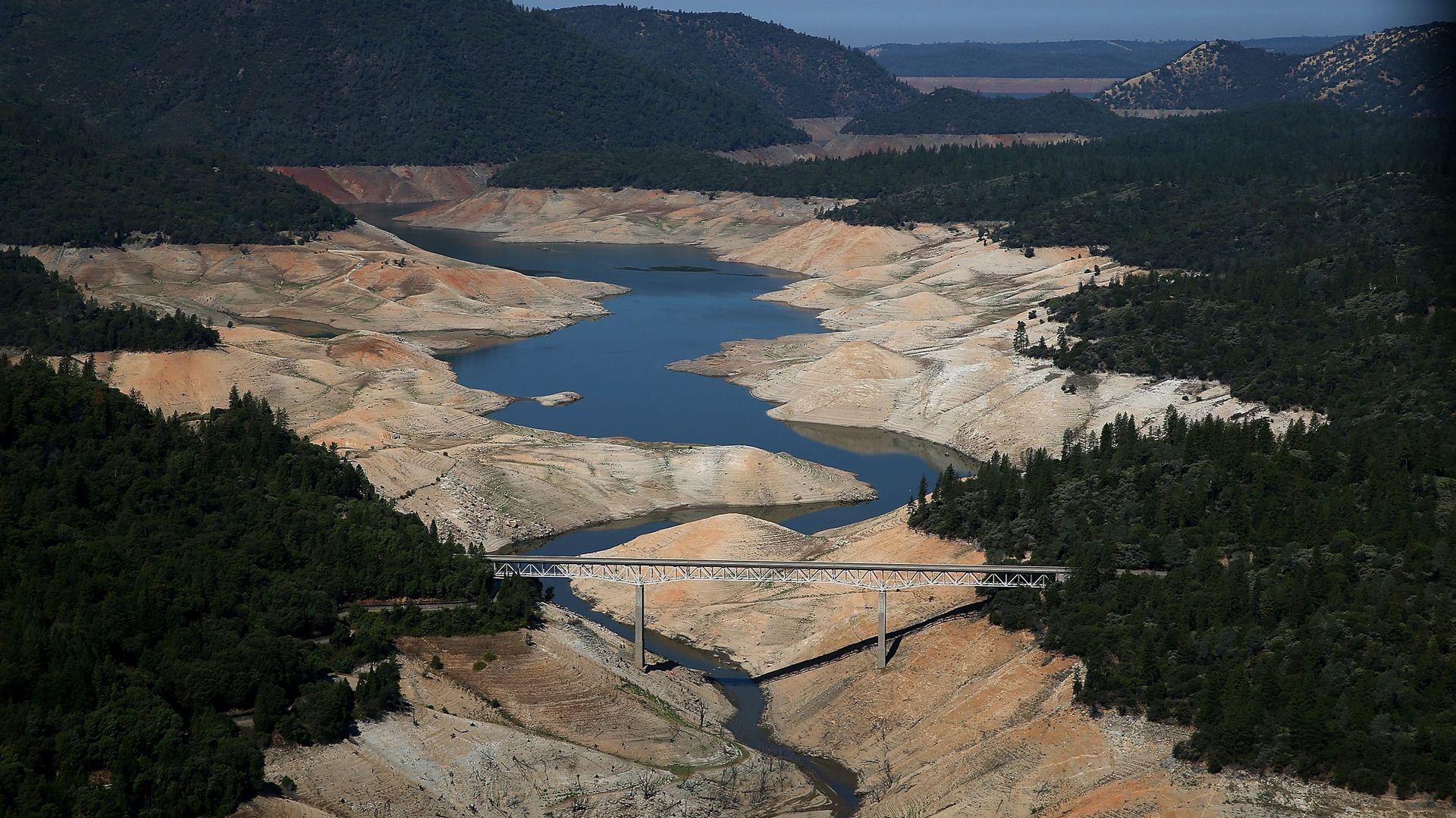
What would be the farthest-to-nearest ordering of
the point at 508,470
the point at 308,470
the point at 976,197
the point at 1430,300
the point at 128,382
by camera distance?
the point at 976,197 < the point at 128,382 < the point at 1430,300 < the point at 508,470 < the point at 308,470

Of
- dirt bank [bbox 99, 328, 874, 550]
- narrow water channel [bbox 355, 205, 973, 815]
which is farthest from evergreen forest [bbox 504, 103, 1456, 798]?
dirt bank [bbox 99, 328, 874, 550]

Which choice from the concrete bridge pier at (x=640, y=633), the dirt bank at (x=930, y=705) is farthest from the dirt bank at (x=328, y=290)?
the concrete bridge pier at (x=640, y=633)

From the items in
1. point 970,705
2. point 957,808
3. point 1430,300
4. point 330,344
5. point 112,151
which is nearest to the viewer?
point 957,808

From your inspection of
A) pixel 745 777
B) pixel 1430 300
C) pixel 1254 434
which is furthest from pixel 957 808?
pixel 1430 300

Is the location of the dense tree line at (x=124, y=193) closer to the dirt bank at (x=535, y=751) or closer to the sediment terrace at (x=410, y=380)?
the sediment terrace at (x=410, y=380)

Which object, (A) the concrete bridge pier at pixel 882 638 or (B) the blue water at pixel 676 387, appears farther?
(B) the blue water at pixel 676 387

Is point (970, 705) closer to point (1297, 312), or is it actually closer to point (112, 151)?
point (1297, 312)

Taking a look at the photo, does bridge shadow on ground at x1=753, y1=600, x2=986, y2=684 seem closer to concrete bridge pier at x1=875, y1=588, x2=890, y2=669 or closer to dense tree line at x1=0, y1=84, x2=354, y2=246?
concrete bridge pier at x1=875, y1=588, x2=890, y2=669
